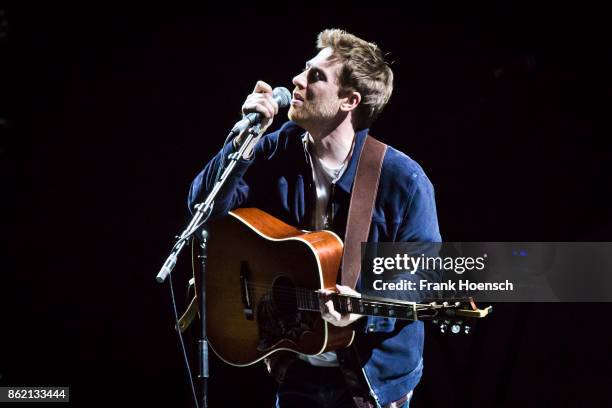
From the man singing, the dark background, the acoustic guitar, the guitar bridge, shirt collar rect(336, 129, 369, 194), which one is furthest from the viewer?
the dark background

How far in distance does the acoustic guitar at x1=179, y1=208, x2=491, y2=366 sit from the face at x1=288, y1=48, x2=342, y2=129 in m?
0.41

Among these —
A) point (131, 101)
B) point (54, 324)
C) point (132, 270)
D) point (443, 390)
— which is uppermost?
point (131, 101)

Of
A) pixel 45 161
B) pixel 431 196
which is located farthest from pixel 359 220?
pixel 45 161

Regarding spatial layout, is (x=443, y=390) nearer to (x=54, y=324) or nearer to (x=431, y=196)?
(x=431, y=196)

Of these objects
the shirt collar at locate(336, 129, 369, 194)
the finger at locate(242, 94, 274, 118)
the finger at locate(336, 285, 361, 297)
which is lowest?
the finger at locate(336, 285, 361, 297)

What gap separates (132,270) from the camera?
12.2 ft

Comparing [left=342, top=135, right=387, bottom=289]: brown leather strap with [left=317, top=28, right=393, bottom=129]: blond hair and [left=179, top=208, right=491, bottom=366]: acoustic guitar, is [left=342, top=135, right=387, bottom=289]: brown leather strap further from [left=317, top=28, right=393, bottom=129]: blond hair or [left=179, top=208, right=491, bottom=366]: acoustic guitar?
[left=317, top=28, right=393, bottom=129]: blond hair

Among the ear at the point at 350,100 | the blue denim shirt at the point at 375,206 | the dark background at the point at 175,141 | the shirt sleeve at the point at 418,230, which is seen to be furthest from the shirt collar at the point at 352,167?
Answer: the dark background at the point at 175,141

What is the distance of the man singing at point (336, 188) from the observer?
2342 mm

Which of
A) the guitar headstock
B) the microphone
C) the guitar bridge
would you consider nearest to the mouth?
the microphone

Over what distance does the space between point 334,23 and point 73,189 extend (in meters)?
1.61

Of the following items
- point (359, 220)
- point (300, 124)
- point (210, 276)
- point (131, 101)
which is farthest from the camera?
point (131, 101)

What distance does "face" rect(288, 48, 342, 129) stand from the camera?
261 centimetres

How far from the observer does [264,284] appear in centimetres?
260
